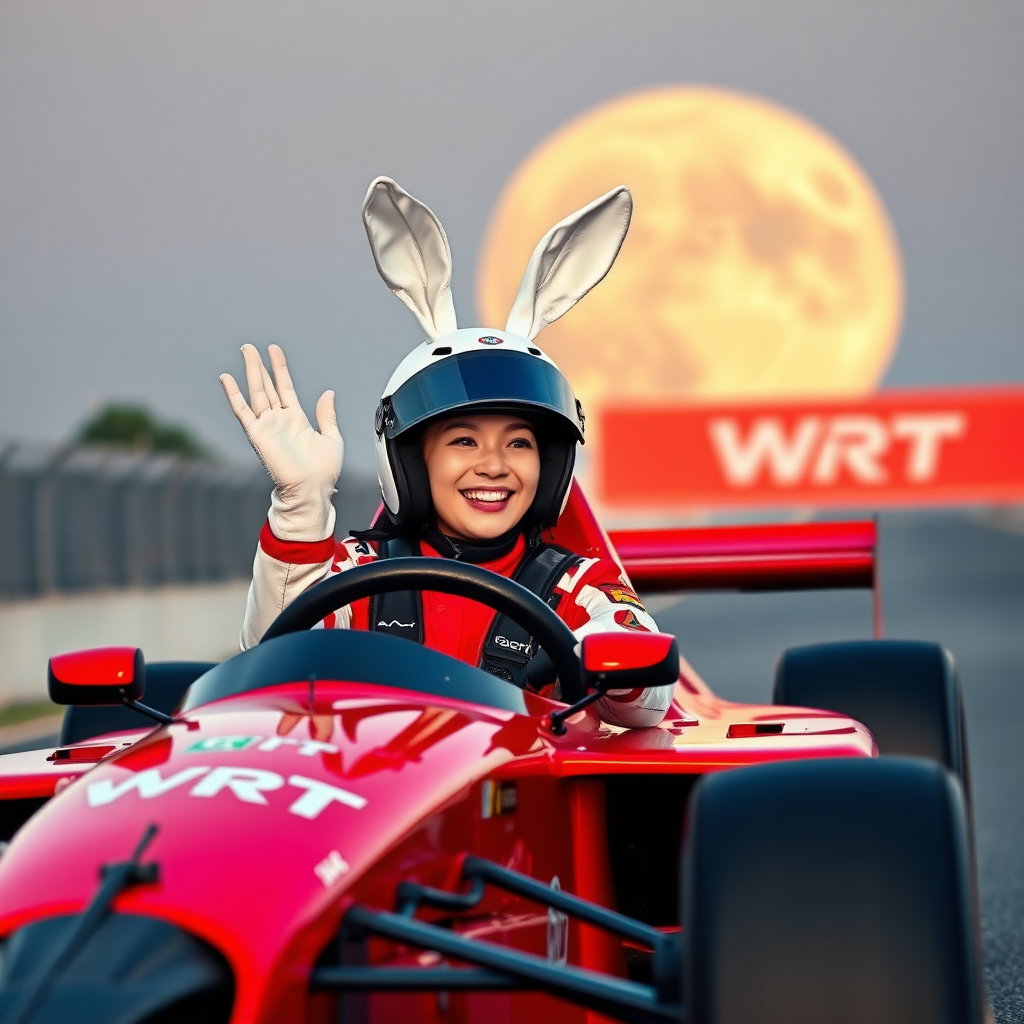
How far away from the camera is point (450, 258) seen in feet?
16.2

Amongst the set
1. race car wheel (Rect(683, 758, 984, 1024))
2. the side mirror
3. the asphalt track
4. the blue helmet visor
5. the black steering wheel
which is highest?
the blue helmet visor

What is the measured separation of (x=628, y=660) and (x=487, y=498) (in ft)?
4.80

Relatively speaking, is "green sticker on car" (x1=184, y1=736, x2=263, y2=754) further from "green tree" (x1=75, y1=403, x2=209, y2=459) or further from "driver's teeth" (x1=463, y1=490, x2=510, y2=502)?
"green tree" (x1=75, y1=403, x2=209, y2=459)

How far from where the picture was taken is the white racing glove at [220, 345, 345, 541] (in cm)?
384

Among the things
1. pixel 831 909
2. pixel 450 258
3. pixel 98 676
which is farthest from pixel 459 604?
pixel 831 909

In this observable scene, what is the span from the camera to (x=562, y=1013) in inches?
120

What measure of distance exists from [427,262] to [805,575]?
5.53 ft

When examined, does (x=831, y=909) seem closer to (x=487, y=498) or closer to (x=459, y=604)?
(x=459, y=604)

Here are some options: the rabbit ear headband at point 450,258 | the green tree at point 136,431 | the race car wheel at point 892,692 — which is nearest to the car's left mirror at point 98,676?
the rabbit ear headband at point 450,258

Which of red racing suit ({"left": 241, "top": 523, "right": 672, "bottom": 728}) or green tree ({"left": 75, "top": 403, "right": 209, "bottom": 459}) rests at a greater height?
green tree ({"left": 75, "top": 403, "right": 209, "bottom": 459})

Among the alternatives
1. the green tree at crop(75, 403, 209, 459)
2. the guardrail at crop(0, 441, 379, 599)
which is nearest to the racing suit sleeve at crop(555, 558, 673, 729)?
the guardrail at crop(0, 441, 379, 599)

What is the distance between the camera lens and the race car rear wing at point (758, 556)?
Result: 570cm

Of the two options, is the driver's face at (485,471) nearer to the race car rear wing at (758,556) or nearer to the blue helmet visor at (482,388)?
the blue helmet visor at (482,388)

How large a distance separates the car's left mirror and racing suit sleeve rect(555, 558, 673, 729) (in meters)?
0.97
